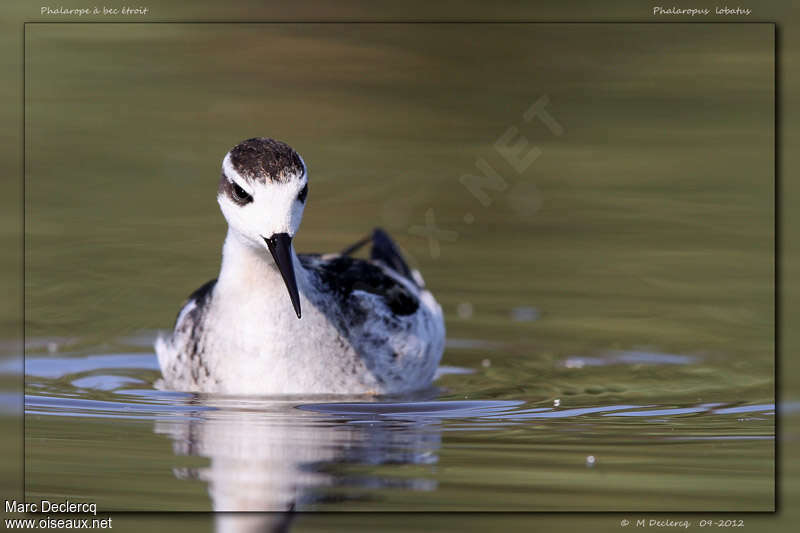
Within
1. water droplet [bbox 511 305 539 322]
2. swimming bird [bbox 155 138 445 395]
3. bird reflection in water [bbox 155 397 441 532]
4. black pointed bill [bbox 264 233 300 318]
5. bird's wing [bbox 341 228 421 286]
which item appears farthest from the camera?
bird's wing [bbox 341 228 421 286]

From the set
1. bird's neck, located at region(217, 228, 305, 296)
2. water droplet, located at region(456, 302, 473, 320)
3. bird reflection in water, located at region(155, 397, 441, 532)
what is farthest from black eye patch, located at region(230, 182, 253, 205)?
water droplet, located at region(456, 302, 473, 320)

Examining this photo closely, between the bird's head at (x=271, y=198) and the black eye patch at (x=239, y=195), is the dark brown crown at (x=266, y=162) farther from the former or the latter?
the black eye patch at (x=239, y=195)

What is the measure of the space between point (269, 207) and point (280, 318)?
109 cm

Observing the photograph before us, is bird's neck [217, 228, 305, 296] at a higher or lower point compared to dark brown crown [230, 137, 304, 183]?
lower

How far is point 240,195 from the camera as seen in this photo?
377 inches

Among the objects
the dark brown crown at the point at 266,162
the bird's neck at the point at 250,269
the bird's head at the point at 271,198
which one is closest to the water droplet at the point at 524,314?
the bird's neck at the point at 250,269

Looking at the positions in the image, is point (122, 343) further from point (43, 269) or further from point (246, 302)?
point (246, 302)

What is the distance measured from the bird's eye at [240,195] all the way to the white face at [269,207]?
0.5 inches

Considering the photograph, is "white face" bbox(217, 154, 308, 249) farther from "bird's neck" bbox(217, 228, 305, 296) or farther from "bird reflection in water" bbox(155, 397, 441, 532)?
"bird reflection in water" bbox(155, 397, 441, 532)

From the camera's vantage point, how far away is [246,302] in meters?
10.2

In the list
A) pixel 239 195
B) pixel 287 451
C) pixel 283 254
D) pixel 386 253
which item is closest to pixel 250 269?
pixel 239 195

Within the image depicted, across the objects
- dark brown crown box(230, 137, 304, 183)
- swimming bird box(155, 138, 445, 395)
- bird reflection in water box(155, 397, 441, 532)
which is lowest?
bird reflection in water box(155, 397, 441, 532)

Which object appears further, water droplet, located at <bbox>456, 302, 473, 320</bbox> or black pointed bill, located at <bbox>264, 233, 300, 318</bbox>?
water droplet, located at <bbox>456, 302, 473, 320</bbox>

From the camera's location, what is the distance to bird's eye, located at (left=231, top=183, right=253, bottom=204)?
31.2ft
